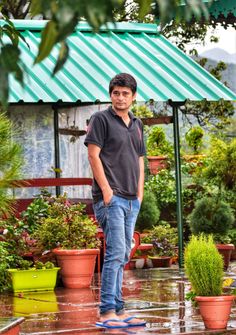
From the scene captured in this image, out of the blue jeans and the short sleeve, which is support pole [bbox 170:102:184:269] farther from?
the short sleeve

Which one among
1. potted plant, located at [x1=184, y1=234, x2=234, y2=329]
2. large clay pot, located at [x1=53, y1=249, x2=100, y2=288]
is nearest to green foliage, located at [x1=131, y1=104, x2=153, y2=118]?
large clay pot, located at [x1=53, y1=249, x2=100, y2=288]

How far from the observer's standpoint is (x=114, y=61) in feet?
42.2

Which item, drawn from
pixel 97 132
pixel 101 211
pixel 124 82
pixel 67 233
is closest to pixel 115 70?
pixel 67 233

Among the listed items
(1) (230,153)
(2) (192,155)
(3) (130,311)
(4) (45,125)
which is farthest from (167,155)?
(3) (130,311)

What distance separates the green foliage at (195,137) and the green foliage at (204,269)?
35.0 ft

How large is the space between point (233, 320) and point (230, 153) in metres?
6.99

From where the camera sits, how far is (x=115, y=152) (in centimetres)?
703

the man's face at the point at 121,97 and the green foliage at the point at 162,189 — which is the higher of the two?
the man's face at the point at 121,97

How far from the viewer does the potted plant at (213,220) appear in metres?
12.9

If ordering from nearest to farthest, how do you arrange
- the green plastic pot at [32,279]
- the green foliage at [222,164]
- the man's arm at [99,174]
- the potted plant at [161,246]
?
the man's arm at [99,174], the green plastic pot at [32,279], the potted plant at [161,246], the green foliage at [222,164]

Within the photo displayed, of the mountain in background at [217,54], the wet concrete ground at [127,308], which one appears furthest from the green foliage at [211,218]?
the mountain in background at [217,54]

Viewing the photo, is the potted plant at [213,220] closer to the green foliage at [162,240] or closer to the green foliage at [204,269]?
the green foliage at [162,240]

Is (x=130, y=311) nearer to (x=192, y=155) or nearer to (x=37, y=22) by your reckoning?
(x=37, y=22)

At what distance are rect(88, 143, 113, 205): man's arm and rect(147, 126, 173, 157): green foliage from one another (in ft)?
33.0
